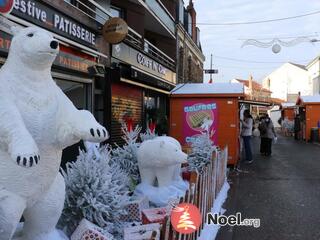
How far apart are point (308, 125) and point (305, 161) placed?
10901 millimetres

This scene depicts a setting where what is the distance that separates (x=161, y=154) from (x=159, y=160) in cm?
9

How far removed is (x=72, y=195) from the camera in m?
4.04

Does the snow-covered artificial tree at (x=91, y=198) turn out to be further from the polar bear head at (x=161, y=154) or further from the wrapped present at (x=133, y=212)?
the polar bear head at (x=161, y=154)

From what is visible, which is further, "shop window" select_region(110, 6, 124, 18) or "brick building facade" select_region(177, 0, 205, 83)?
"brick building facade" select_region(177, 0, 205, 83)

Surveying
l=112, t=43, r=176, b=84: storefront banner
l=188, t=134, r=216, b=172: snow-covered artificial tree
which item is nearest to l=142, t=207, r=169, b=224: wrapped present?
l=188, t=134, r=216, b=172: snow-covered artificial tree

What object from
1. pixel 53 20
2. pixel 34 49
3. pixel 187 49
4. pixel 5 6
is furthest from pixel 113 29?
pixel 187 49

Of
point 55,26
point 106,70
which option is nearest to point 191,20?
point 106,70

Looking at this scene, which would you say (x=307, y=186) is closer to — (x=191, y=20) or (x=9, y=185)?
(x=9, y=185)

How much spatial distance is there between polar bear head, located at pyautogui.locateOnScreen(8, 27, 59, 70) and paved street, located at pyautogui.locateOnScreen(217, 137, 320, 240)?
3.92m

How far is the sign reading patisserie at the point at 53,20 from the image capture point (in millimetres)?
6440

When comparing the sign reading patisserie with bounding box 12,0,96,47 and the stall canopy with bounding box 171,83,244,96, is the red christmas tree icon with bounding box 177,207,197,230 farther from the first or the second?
the stall canopy with bounding box 171,83,244,96

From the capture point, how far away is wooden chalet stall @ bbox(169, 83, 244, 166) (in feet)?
41.0

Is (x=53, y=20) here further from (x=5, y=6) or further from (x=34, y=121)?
(x=34, y=121)

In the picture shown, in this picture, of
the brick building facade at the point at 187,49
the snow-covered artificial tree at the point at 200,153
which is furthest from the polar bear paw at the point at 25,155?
the brick building facade at the point at 187,49
